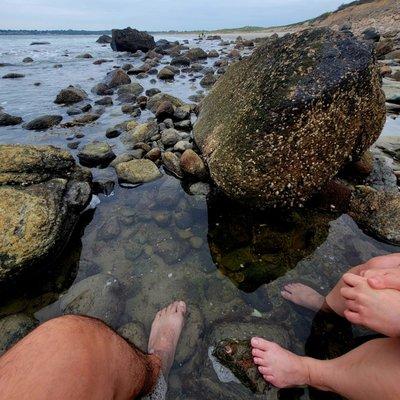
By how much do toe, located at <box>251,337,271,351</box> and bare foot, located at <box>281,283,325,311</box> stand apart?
1.82 ft

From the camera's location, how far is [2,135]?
22.8 ft

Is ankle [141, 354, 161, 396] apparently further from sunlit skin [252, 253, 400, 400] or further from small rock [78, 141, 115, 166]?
small rock [78, 141, 115, 166]

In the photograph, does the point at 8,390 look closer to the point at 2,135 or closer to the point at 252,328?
the point at 252,328

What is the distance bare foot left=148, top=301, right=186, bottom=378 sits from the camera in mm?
2439

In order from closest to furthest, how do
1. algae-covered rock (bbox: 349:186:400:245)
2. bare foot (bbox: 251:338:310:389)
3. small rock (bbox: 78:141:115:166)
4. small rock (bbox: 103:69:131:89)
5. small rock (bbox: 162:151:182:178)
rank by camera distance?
bare foot (bbox: 251:338:310:389) → algae-covered rock (bbox: 349:186:400:245) → small rock (bbox: 162:151:182:178) → small rock (bbox: 78:141:115:166) → small rock (bbox: 103:69:131:89)

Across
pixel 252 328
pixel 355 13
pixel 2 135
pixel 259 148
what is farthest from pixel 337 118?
pixel 355 13

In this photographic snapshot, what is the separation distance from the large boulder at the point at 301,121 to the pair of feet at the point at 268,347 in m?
1.06

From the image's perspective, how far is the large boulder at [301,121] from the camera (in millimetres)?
3090

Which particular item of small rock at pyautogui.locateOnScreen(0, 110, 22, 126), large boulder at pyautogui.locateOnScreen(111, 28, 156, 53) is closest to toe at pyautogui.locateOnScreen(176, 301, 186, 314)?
small rock at pyautogui.locateOnScreen(0, 110, 22, 126)

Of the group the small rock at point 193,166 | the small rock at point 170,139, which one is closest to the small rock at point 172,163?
the small rock at point 193,166

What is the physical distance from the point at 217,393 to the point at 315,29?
3.86 metres

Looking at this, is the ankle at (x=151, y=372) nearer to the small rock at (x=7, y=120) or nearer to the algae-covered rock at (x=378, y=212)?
the algae-covered rock at (x=378, y=212)

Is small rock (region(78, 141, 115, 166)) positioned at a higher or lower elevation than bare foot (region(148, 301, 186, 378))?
higher

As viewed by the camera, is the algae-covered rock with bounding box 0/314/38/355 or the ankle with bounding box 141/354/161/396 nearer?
the ankle with bounding box 141/354/161/396
